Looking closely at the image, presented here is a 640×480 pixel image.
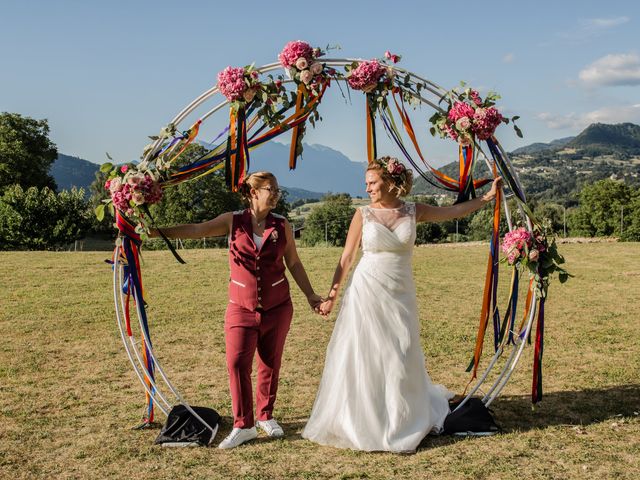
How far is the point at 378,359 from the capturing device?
5.36m

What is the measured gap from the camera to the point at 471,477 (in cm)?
467

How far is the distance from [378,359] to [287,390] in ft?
6.55

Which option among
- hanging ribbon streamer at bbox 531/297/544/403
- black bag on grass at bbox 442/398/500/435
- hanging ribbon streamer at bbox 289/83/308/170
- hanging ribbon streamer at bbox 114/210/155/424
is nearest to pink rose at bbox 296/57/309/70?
hanging ribbon streamer at bbox 289/83/308/170

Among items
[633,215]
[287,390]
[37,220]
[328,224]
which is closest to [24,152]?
[37,220]

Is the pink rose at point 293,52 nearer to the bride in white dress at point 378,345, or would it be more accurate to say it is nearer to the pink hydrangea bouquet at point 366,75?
the pink hydrangea bouquet at point 366,75

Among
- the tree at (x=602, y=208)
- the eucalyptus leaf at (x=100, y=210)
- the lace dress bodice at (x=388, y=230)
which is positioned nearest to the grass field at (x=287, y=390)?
the lace dress bodice at (x=388, y=230)

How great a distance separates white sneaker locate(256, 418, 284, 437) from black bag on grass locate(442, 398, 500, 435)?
4.86 feet

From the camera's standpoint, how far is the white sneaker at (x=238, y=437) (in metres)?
5.34

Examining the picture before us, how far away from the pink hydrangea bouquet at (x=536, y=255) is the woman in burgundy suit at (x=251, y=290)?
7.02 ft

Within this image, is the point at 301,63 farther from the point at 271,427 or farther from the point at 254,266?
the point at 271,427

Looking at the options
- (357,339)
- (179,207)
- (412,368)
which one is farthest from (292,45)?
(179,207)

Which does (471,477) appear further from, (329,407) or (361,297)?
(361,297)

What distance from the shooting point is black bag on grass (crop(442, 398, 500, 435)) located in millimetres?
5570

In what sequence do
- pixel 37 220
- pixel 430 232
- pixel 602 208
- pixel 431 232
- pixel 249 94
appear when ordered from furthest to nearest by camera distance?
pixel 431 232
pixel 430 232
pixel 602 208
pixel 37 220
pixel 249 94
